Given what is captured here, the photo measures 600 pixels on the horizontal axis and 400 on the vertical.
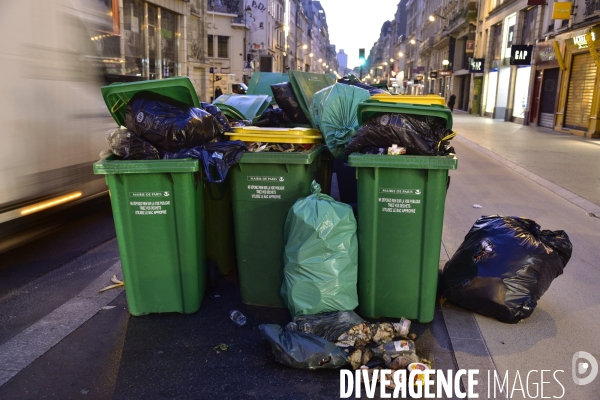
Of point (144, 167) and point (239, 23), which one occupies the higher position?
point (239, 23)

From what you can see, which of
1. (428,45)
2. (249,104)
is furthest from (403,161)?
(428,45)

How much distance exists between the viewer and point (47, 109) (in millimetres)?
5422

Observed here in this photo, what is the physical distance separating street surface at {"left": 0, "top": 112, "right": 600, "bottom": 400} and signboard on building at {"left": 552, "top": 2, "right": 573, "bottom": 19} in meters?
16.3

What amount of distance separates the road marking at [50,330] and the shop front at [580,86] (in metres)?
18.4

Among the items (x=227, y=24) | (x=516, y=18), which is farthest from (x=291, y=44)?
(x=516, y=18)

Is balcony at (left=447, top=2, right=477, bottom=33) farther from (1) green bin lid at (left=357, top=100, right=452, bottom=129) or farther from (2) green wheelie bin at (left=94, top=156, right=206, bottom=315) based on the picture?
(2) green wheelie bin at (left=94, top=156, right=206, bottom=315)

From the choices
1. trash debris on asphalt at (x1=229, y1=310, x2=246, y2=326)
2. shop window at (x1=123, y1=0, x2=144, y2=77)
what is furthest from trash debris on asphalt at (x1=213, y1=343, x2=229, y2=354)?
shop window at (x1=123, y1=0, x2=144, y2=77)

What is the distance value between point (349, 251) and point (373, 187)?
48cm

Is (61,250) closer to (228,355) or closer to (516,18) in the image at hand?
(228,355)

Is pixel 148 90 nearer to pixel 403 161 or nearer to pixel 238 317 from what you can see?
pixel 238 317

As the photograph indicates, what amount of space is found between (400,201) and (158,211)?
1737mm

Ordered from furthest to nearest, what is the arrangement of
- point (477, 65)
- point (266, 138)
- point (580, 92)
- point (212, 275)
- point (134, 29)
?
1. point (477, 65)
2. point (134, 29)
3. point (580, 92)
4. point (212, 275)
5. point (266, 138)

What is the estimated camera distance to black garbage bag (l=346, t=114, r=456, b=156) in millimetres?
3650

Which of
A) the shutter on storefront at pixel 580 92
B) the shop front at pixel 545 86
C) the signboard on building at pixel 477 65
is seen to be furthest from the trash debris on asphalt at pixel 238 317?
the signboard on building at pixel 477 65
